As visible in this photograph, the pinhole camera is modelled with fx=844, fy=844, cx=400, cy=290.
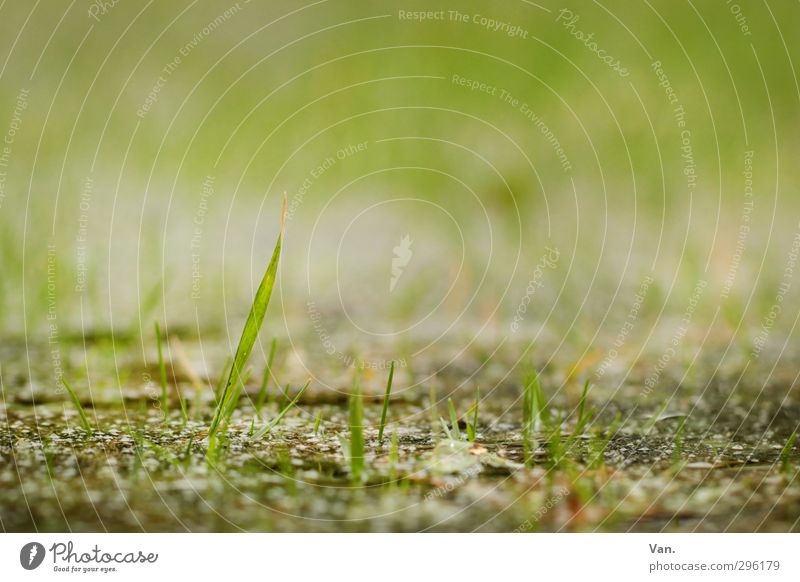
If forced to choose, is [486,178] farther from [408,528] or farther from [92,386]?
[408,528]

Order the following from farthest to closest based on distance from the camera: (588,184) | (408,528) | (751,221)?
(588,184), (751,221), (408,528)

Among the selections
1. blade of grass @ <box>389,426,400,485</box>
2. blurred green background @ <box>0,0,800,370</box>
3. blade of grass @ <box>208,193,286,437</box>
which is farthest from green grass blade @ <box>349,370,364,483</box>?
blurred green background @ <box>0,0,800,370</box>

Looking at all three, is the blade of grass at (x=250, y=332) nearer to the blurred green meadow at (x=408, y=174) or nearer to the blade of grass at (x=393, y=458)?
the blade of grass at (x=393, y=458)

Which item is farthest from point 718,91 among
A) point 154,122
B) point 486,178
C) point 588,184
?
point 154,122

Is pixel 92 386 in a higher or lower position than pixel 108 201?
lower

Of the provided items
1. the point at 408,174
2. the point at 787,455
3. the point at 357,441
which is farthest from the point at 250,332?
the point at 408,174

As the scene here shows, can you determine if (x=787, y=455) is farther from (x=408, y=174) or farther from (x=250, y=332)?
(x=408, y=174)
